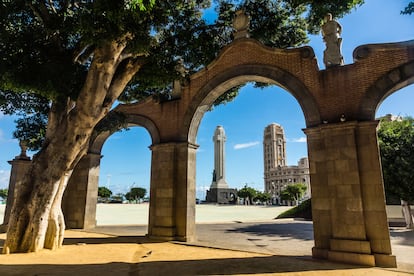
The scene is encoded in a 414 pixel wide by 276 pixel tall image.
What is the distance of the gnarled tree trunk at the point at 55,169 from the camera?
24.1 ft

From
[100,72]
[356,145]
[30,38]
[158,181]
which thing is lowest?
[158,181]

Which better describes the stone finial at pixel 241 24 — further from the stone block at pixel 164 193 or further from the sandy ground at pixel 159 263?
the sandy ground at pixel 159 263

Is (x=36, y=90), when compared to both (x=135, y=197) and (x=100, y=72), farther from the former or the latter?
(x=135, y=197)

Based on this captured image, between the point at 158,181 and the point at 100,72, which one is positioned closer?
the point at 100,72

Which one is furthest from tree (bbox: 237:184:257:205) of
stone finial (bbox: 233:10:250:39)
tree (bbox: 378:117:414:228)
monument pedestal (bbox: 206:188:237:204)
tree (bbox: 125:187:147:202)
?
stone finial (bbox: 233:10:250:39)

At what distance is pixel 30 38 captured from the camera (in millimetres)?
8070

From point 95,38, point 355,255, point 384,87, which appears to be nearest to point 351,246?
point 355,255

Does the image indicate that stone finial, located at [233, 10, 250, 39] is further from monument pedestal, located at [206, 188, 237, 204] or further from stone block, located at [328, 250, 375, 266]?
monument pedestal, located at [206, 188, 237, 204]

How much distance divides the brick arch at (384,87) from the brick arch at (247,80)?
127 cm

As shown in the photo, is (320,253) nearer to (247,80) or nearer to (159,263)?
(159,263)

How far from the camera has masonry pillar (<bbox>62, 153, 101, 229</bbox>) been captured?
13.0 meters

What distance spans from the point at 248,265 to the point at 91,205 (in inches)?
383

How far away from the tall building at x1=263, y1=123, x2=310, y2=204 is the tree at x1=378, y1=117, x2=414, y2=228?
8100cm

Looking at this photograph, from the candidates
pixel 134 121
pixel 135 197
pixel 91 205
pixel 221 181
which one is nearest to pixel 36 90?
pixel 134 121
